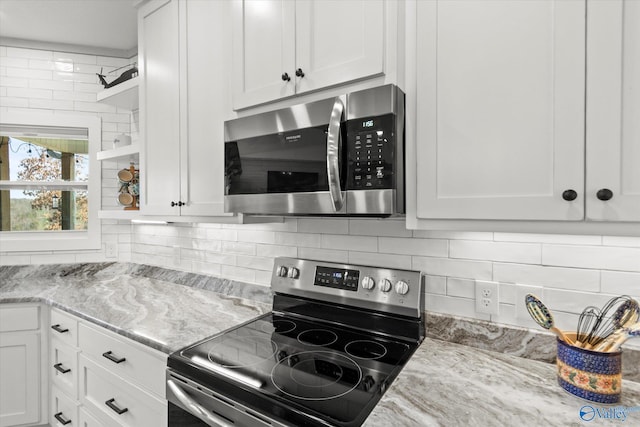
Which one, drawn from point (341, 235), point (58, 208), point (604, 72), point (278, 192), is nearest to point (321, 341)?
point (341, 235)

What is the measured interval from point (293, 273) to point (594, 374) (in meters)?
1.13

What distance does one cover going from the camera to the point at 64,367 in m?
2.01

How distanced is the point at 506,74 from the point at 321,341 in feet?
3.55

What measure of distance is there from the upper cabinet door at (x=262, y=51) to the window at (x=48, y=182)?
1.89 meters

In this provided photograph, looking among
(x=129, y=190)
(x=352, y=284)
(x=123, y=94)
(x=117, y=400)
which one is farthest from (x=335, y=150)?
(x=129, y=190)

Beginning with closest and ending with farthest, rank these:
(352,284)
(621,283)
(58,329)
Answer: (621,283), (352,284), (58,329)

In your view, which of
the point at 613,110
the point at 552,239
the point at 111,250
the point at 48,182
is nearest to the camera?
the point at 613,110

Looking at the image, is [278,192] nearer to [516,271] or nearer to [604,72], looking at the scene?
[516,271]

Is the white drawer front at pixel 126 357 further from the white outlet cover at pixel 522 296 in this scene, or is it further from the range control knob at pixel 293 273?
the white outlet cover at pixel 522 296

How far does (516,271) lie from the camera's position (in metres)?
1.21

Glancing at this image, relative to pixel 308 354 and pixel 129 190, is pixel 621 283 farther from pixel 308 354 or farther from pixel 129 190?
pixel 129 190

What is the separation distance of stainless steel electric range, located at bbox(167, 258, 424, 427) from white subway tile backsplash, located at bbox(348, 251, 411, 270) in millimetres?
61

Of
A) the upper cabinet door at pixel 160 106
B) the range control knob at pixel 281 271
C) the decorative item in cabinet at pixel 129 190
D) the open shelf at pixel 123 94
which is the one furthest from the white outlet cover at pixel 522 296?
the decorative item in cabinet at pixel 129 190

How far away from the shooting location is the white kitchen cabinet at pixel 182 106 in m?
1.62
